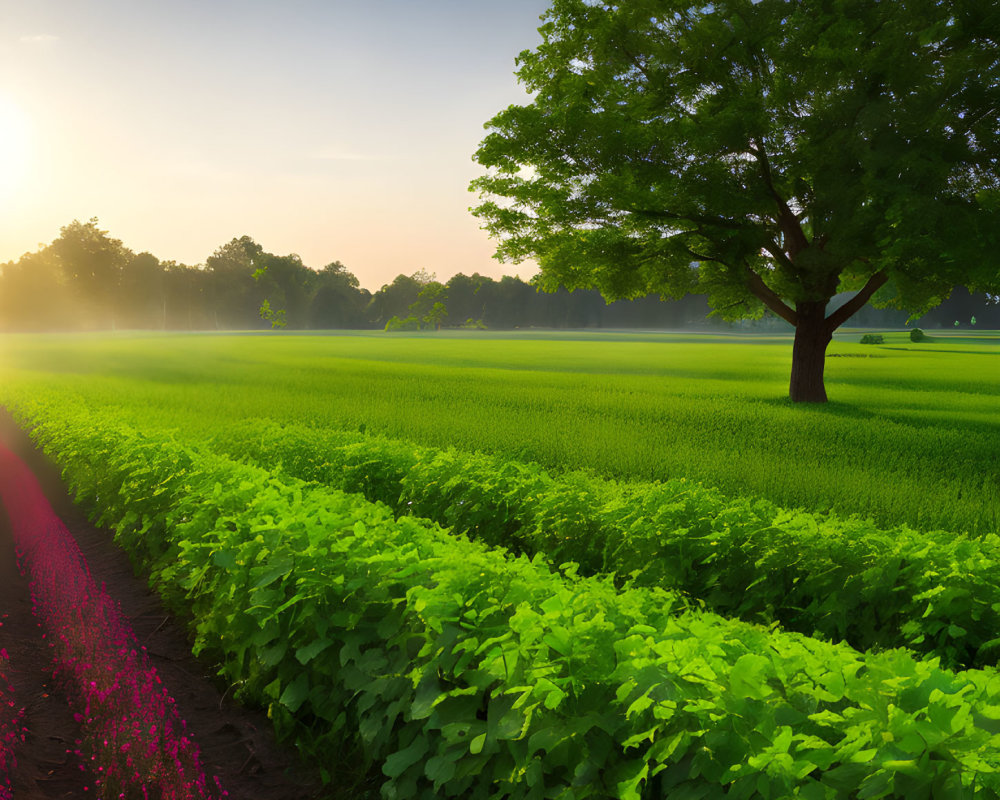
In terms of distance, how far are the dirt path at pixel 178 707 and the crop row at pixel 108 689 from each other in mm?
106

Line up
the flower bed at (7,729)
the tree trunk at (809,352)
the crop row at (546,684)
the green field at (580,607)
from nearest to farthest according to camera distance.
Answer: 1. the crop row at (546,684)
2. the green field at (580,607)
3. the flower bed at (7,729)
4. the tree trunk at (809,352)

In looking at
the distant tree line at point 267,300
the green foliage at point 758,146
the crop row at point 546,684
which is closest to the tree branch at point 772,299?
the green foliage at point 758,146

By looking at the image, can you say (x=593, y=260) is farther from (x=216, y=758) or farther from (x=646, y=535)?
(x=216, y=758)

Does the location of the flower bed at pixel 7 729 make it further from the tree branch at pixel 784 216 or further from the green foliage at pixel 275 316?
the green foliage at pixel 275 316

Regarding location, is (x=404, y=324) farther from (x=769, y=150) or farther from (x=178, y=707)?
(x=178, y=707)

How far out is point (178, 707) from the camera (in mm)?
5031

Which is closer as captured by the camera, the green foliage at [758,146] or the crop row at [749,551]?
the crop row at [749,551]

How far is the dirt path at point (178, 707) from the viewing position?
4.15 metres

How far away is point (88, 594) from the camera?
6.55 metres

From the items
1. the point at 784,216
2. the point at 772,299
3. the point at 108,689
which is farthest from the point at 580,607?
the point at 772,299

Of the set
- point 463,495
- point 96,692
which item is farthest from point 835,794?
point 463,495

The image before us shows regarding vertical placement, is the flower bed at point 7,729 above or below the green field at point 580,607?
below

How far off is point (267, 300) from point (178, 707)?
130 meters

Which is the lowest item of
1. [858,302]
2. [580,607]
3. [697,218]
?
[580,607]
